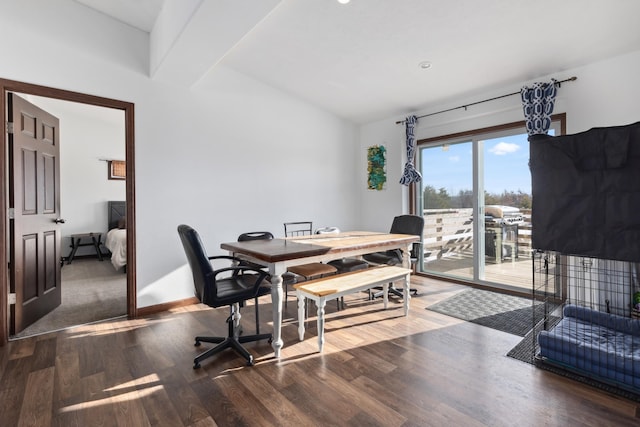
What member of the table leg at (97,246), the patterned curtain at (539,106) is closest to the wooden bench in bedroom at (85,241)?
the table leg at (97,246)

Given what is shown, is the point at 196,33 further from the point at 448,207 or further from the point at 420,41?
the point at 448,207

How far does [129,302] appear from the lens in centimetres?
316

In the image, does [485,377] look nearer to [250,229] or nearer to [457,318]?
[457,318]

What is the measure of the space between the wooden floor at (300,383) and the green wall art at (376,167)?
2750 millimetres

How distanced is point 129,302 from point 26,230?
110cm

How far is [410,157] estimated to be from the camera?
457 centimetres

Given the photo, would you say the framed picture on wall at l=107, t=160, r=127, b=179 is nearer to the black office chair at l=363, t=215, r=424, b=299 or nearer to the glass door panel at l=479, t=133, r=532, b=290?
the black office chair at l=363, t=215, r=424, b=299

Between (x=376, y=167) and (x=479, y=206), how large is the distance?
171cm

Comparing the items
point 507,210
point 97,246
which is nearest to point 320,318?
point 507,210

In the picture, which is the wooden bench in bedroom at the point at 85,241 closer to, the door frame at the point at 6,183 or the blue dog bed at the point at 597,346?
the door frame at the point at 6,183

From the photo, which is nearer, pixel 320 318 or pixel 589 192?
pixel 589 192

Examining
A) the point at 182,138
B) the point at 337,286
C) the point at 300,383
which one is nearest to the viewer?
the point at 300,383

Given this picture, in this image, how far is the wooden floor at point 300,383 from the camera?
1.67m

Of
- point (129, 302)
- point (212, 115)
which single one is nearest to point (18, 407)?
point (129, 302)
